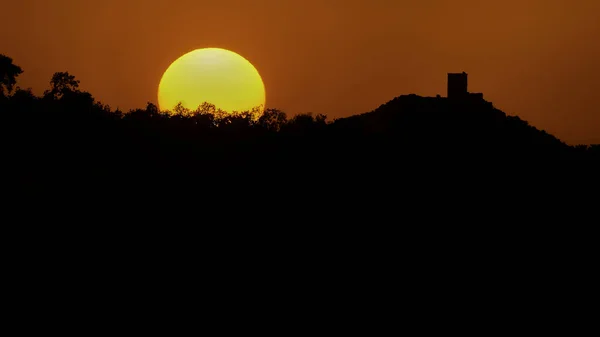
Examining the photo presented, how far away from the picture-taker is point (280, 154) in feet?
241

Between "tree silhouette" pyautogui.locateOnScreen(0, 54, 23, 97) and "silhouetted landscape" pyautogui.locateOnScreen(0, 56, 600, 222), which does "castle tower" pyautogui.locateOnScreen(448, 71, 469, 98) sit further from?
"tree silhouette" pyautogui.locateOnScreen(0, 54, 23, 97)

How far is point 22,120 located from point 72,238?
1348 centimetres

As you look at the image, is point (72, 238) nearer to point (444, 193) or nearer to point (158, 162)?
point (158, 162)

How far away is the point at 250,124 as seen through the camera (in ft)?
262

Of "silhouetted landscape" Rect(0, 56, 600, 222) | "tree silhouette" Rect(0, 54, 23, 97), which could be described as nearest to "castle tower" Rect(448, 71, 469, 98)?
"silhouetted landscape" Rect(0, 56, 600, 222)

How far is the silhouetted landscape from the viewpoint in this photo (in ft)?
217

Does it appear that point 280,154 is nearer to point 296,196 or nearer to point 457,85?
point 296,196

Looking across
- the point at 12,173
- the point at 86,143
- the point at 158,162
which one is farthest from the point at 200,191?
the point at 12,173

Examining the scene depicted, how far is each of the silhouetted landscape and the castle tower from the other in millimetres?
126

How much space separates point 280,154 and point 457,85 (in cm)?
1932

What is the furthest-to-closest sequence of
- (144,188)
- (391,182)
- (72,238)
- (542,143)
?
(542,143) → (391,182) → (144,188) → (72,238)

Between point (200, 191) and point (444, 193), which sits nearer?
point (200, 191)

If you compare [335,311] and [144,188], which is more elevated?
[144,188]

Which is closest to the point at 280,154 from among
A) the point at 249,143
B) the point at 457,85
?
the point at 249,143
